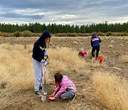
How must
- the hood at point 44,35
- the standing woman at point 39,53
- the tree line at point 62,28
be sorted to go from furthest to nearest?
the tree line at point 62,28 < the standing woman at point 39,53 < the hood at point 44,35

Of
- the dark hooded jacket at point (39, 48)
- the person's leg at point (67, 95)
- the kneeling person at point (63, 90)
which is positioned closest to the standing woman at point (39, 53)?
the dark hooded jacket at point (39, 48)

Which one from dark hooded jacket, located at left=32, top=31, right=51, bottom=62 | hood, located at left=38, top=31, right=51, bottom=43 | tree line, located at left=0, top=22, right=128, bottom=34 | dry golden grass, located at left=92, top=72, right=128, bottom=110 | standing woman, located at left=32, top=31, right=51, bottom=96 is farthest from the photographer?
tree line, located at left=0, top=22, right=128, bottom=34

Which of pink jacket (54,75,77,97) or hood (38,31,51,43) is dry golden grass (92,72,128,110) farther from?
hood (38,31,51,43)

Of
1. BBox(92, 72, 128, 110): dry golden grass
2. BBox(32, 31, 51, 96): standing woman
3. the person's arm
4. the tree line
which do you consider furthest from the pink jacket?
the tree line

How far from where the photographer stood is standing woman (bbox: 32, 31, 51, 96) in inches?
357

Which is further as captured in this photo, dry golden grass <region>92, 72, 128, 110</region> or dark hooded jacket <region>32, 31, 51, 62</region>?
dark hooded jacket <region>32, 31, 51, 62</region>

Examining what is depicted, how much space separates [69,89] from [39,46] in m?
1.52

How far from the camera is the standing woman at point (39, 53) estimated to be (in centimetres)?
906

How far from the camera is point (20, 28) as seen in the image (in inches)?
4990

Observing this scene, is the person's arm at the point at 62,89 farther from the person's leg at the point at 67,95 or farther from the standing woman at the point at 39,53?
the standing woman at the point at 39,53

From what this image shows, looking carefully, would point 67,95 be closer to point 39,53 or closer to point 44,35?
point 39,53

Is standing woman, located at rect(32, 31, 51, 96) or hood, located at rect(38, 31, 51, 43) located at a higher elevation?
hood, located at rect(38, 31, 51, 43)

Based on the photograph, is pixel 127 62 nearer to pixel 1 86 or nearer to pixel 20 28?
pixel 1 86

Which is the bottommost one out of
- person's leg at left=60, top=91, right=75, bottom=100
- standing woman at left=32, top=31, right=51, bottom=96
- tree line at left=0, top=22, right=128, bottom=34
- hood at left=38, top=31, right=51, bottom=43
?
tree line at left=0, top=22, right=128, bottom=34
